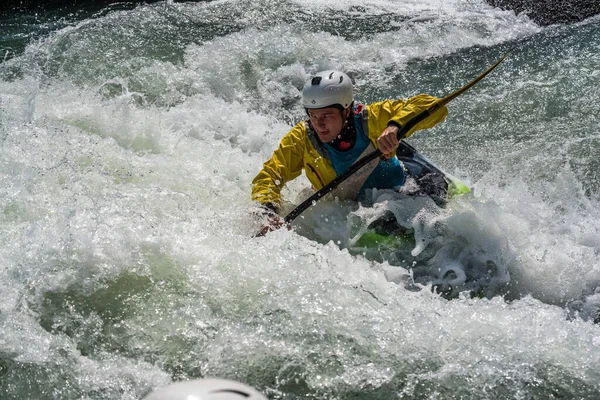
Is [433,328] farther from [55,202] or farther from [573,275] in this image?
[55,202]

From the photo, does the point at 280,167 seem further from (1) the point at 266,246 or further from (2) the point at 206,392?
(2) the point at 206,392

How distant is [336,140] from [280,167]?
0.44 m

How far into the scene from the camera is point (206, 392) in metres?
2.59

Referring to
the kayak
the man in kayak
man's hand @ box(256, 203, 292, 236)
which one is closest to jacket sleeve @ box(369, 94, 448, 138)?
the man in kayak

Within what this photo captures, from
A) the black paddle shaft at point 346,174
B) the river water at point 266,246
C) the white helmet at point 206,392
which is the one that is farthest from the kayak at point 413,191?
the white helmet at point 206,392

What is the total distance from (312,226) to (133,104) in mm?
3056

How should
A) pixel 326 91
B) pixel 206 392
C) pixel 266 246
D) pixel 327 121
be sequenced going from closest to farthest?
1. pixel 206 392
2. pixel 266 246
3. pixel 326 91
4. pixel 327 121

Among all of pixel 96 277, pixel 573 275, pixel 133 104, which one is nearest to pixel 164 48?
pixel 133 104

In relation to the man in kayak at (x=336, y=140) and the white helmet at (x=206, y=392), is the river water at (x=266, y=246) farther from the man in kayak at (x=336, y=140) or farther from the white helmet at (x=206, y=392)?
the white helmet at (x=206, y=392)

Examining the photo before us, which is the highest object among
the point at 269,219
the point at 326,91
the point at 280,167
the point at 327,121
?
the point at 326,91

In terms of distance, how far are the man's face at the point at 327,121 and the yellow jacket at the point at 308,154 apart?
0.17 metres

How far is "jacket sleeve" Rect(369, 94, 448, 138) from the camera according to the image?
4.87 meters

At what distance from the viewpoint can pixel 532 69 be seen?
840cm

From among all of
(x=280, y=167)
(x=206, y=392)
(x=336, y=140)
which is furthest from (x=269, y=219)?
(x=206, y=392)
